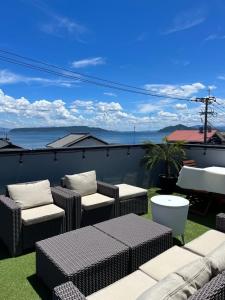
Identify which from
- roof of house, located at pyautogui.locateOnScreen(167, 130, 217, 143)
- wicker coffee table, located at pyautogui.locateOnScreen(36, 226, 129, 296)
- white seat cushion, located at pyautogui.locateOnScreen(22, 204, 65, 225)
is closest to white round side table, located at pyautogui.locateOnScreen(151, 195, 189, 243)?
wicker coffee table, located at pyautogui.locateOnScreen(36, 226, 129, 296)

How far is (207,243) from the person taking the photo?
9.66ft

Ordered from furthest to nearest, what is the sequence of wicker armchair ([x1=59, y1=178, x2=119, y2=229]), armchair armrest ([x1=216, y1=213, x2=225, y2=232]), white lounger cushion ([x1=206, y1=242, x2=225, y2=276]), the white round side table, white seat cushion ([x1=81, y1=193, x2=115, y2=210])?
1. white seat cushion ([x1=81, y1=193, x2=115, y2=210])
2. wicker armchair ([x1=59, y1=178, x2=119, y2=229])
3. the white round side table
4. armchair armrest ([x1=216, y1=213, x2=225, y2=232])
5. white lounger cushion ([x1=206, y1=242, x2=225, y2=276])

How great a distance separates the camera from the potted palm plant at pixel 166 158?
678 centimetres

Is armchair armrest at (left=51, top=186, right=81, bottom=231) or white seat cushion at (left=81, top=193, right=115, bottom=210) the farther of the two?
white seat cushion at (left=81, top=193, right=115, bottom=210)

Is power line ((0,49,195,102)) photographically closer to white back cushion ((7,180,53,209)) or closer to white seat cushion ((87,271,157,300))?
white back cushion ((7,180,53,209))

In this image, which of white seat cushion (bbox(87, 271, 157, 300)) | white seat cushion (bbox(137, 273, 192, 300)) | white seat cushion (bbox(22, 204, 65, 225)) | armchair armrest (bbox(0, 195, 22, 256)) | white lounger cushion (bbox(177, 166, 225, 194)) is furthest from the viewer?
white lounger cushion (bbox(177, 166, 225, 194))

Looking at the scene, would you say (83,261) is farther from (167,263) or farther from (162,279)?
→ (162,279)

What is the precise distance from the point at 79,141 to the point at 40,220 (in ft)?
37.1

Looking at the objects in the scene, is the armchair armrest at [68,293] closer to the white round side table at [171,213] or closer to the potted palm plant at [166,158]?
the white round side table at [171,213]

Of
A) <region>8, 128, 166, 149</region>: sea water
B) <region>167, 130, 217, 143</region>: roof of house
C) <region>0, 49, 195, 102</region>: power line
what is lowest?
<region>8, 128, 166, 149</region>: sea water

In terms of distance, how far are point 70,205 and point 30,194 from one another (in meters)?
0.66

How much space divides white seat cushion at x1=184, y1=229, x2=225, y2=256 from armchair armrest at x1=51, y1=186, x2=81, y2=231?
1875 millimetres

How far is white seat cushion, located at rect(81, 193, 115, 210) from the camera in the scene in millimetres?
4320

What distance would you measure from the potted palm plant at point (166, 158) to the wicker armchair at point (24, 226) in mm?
3285
